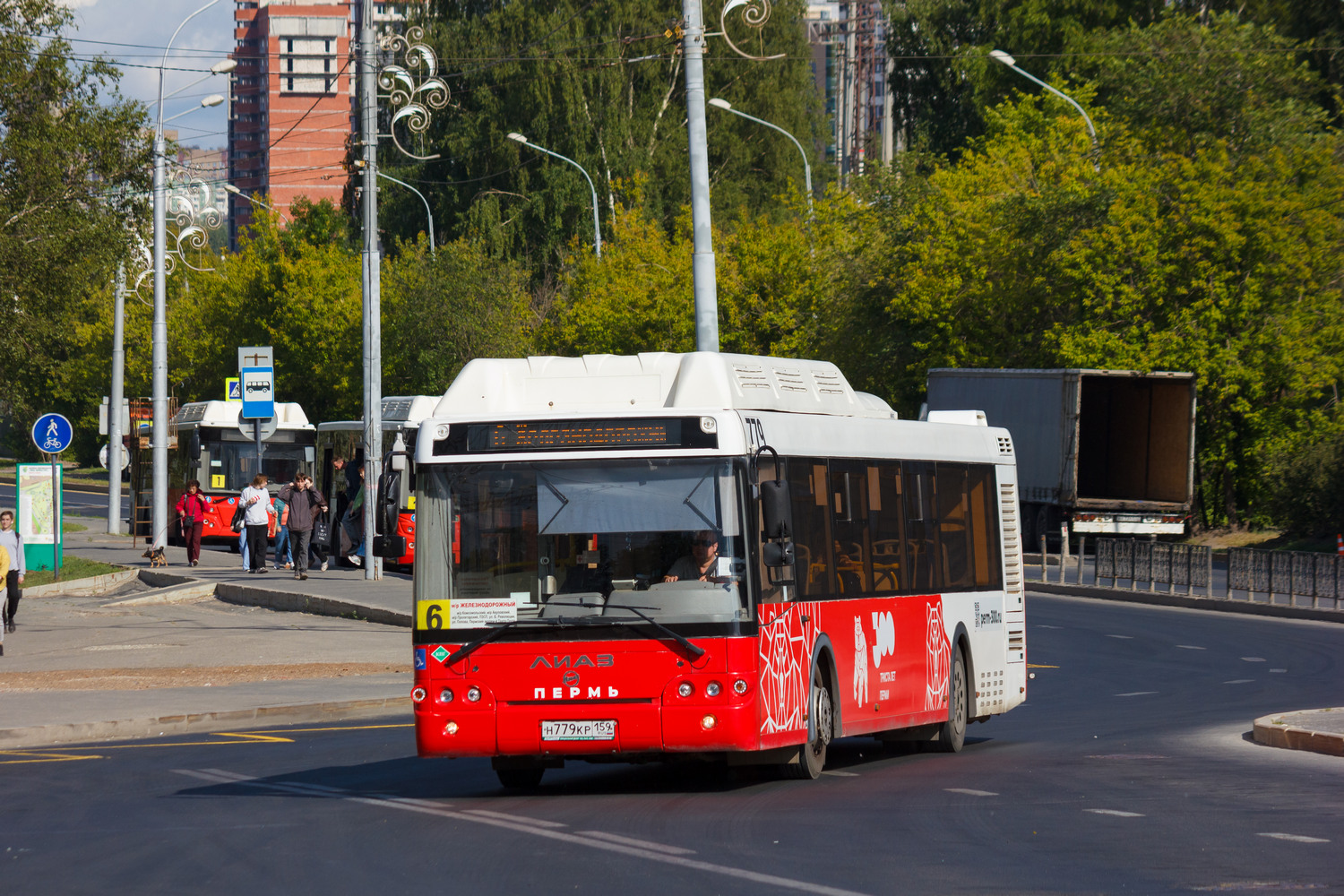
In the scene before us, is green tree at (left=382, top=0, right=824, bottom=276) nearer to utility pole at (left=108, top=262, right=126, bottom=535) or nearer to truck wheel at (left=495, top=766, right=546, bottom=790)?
utility pole at (left=108, top=262, right=126, bottom=535)

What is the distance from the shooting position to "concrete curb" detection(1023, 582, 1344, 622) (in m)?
29.1

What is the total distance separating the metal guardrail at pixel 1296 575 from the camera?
29250 mm

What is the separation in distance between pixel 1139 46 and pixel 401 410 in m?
25.2

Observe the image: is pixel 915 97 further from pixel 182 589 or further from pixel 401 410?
pixel 182 589

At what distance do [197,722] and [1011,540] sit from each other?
7020 millimetres

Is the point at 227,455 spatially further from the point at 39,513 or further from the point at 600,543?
the point at 600,543

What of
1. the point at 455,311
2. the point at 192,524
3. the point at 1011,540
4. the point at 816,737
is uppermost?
the point at 455,311

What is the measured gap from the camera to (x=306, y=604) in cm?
2772

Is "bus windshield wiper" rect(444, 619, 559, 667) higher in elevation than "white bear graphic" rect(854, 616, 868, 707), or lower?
higher

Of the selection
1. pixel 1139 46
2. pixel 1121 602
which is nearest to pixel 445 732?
pixel 1121 602

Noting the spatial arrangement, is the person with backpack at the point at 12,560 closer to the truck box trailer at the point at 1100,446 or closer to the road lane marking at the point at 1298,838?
the road lane marking at the point at 1298,838

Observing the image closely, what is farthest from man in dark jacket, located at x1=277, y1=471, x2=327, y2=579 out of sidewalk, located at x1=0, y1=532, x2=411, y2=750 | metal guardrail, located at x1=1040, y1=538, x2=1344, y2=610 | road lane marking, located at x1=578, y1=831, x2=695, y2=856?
road lane marking, located at x1=578, y1=831, x2=695, y2=856

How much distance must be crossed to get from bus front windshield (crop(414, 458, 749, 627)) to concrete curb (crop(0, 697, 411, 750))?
18.8 ft

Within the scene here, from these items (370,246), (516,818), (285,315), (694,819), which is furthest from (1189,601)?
(285,315)
